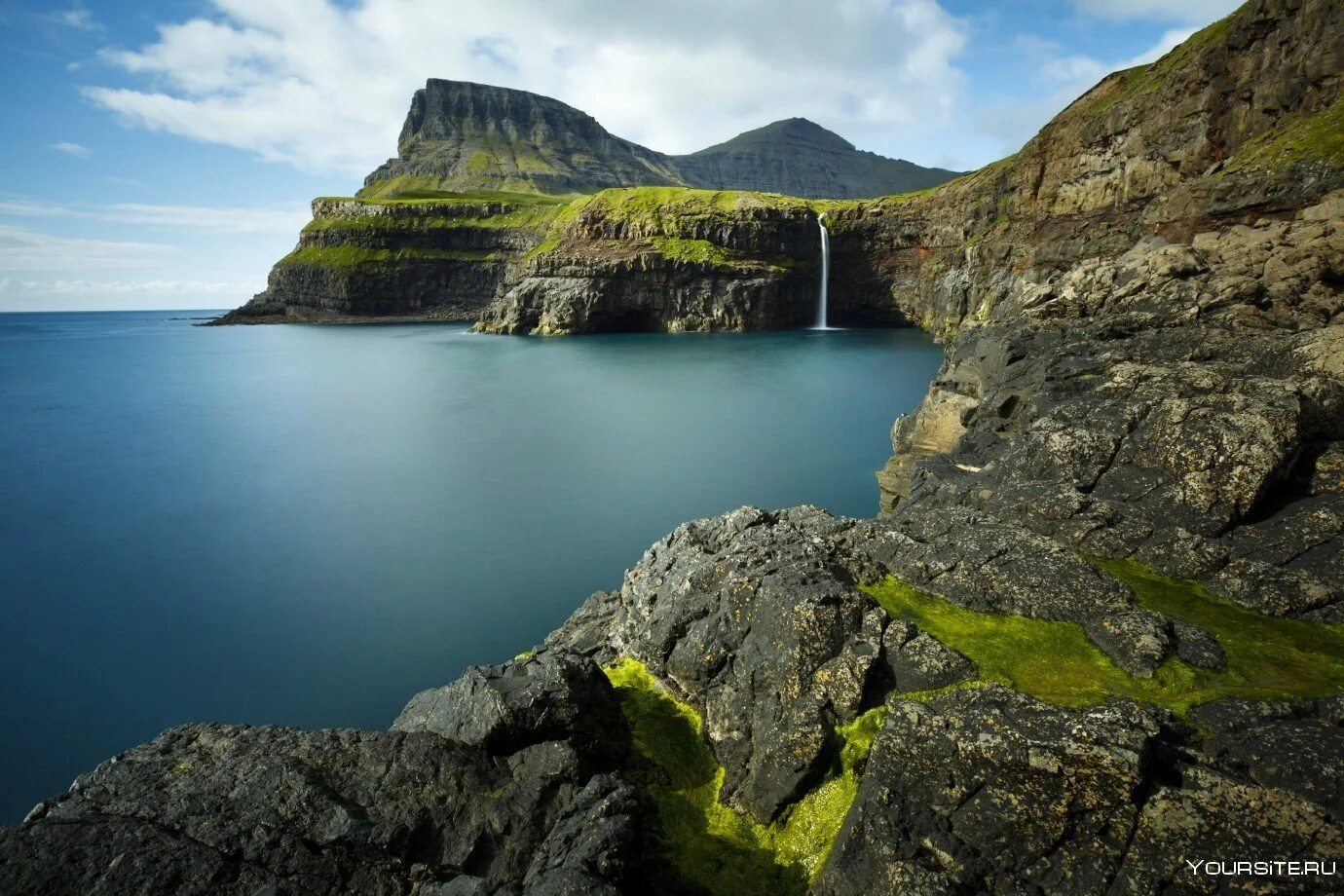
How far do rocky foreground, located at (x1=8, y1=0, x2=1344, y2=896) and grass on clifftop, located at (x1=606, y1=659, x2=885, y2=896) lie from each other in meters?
0.05

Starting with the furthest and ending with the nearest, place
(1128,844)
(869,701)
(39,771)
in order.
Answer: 1. (39,771)
2. (869,701)
3. (1128,844)

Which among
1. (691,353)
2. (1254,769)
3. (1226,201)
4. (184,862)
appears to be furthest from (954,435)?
(691,353)

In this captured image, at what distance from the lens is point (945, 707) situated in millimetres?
8742

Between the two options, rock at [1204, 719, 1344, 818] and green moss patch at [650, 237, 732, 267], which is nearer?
rock at [1204, 719, 1344, 818]

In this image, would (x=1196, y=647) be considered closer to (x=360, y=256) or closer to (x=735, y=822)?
(x=735, y=822)

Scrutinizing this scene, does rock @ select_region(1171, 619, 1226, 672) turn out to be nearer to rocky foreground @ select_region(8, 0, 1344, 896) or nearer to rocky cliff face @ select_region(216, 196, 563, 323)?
rocky foreground @ select_region(8, 0, 1344, 896)

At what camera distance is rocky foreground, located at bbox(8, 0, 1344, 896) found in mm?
7324

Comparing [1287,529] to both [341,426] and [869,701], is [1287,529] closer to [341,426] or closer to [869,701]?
[869,701]

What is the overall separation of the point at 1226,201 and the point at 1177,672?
92.1 feet

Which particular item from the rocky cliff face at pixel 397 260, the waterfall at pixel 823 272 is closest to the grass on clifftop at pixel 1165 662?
the waterfall at pixel 823 272

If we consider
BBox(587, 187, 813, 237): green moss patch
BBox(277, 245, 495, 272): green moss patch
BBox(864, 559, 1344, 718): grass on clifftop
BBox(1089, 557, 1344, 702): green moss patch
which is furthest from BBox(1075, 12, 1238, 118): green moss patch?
BBox(277, 245, 495, 272): green moss patch

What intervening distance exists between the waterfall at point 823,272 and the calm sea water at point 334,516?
199ft

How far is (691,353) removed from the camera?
9650cm

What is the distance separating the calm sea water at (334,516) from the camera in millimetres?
18766
